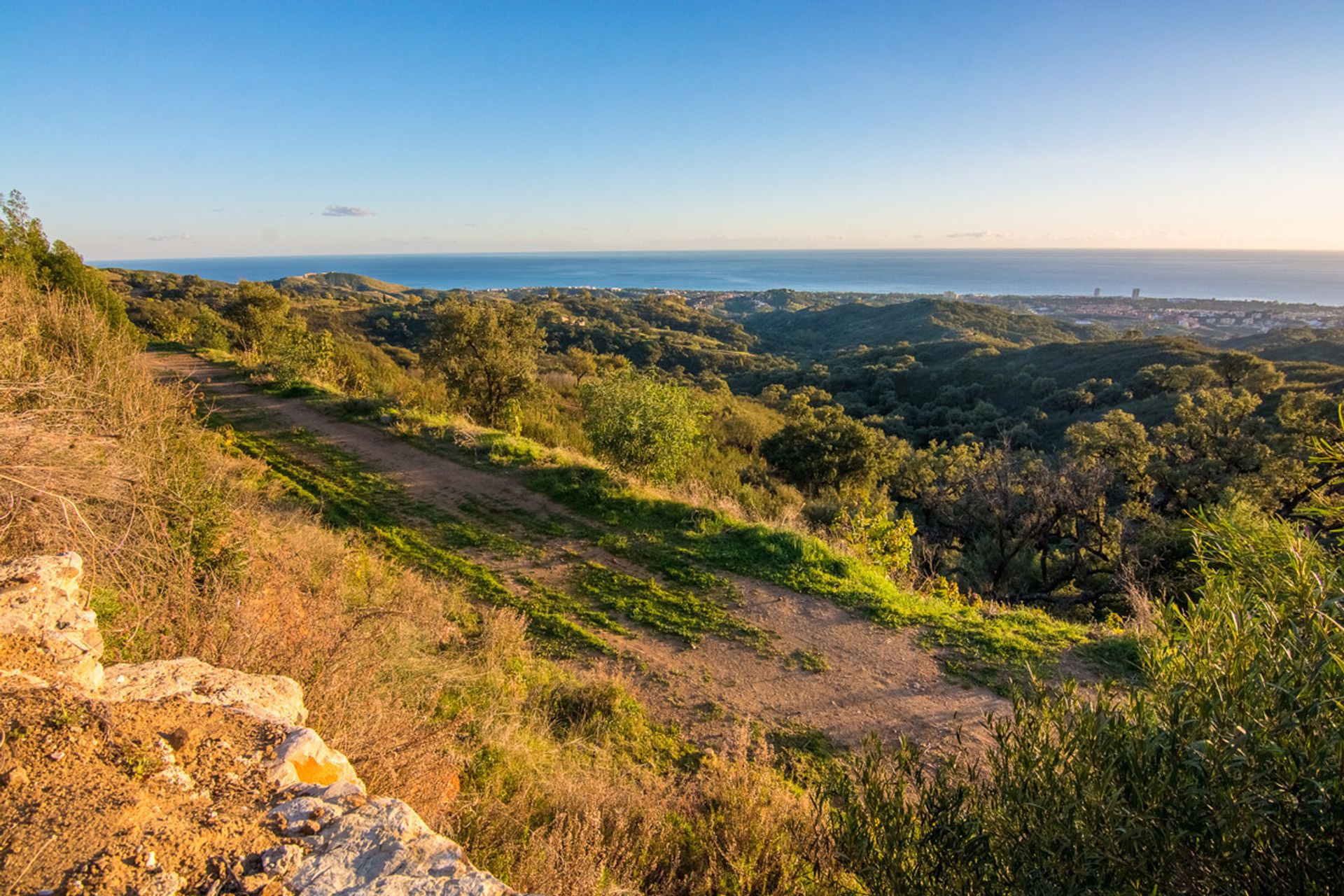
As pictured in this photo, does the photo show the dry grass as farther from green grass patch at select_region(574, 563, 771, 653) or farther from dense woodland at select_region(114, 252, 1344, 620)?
dense woodland at select_region(114, 252, 1344, 620)

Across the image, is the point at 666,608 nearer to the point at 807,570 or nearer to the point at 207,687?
the point at 807,570

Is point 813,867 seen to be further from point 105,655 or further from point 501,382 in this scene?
point 501,382

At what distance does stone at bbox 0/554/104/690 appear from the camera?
2.89 meters

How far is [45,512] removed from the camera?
365 cm

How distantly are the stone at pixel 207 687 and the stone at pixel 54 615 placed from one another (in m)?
0.13

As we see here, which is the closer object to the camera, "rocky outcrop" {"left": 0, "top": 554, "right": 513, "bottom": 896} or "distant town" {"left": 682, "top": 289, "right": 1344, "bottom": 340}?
"rocky outcrop" {"left": 0, "top": 554, "right": 513, "bottom": 896}

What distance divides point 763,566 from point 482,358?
11786mm

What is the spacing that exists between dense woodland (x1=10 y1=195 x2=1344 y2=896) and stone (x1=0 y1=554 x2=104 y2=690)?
0.40 meters

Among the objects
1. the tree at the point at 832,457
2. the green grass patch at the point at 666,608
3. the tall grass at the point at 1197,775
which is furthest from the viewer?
the tree at the point at 832,457

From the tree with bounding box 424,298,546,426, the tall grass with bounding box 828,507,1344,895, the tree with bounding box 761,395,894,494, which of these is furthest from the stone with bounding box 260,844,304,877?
the tree with bounding box 761,395,894,494

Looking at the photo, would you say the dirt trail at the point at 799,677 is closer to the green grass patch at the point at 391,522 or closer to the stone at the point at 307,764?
the green grass patch at the point at 391,522

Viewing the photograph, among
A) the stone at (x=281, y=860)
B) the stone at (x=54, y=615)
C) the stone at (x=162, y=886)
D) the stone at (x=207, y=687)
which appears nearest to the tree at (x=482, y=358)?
the stone at (x=54, y=615)

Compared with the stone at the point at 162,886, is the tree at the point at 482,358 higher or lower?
higher

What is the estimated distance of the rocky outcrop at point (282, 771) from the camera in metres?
2.17
